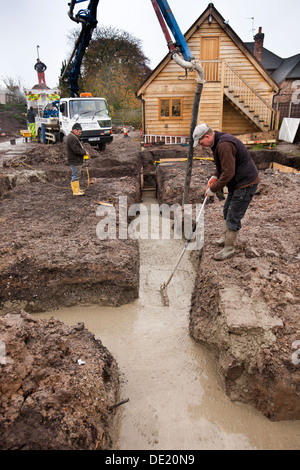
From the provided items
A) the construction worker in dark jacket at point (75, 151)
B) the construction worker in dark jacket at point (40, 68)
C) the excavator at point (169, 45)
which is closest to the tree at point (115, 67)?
the construction worker in dark jacket at point (40, 68)

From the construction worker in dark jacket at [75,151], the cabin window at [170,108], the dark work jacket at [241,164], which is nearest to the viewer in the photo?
the dark work jacket at [241,164]

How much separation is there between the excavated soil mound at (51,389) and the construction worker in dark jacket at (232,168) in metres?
2.49

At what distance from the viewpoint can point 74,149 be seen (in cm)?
751

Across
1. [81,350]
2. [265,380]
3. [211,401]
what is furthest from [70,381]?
[265,380]

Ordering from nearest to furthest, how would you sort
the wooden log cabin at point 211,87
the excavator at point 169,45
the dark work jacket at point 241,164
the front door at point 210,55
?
the dark work jacket at point 241,164, the excavator at point 169,45, the wooden log cabin at point 211,87, the front door at point 210,55

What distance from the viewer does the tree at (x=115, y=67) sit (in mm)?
29453

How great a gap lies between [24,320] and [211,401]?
2.05 meters

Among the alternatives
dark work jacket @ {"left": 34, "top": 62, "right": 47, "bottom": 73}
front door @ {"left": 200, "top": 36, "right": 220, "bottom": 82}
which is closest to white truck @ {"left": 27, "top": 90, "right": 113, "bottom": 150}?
front door @ {"left": 200, "top": 36, "right": 220, "bottom": 82}

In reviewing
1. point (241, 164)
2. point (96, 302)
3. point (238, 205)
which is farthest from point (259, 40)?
point (96, 302)

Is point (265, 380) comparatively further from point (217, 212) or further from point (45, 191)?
point (45, 191)

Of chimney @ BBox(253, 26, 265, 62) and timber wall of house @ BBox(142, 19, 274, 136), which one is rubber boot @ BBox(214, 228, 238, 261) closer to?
timber wall of house @ BBox(142, 19, 274, 136)

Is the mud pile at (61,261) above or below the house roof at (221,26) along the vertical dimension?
below

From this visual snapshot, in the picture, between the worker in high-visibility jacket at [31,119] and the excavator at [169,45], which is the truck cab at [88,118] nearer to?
the excavator at [169,45]

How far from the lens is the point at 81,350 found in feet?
10.1
